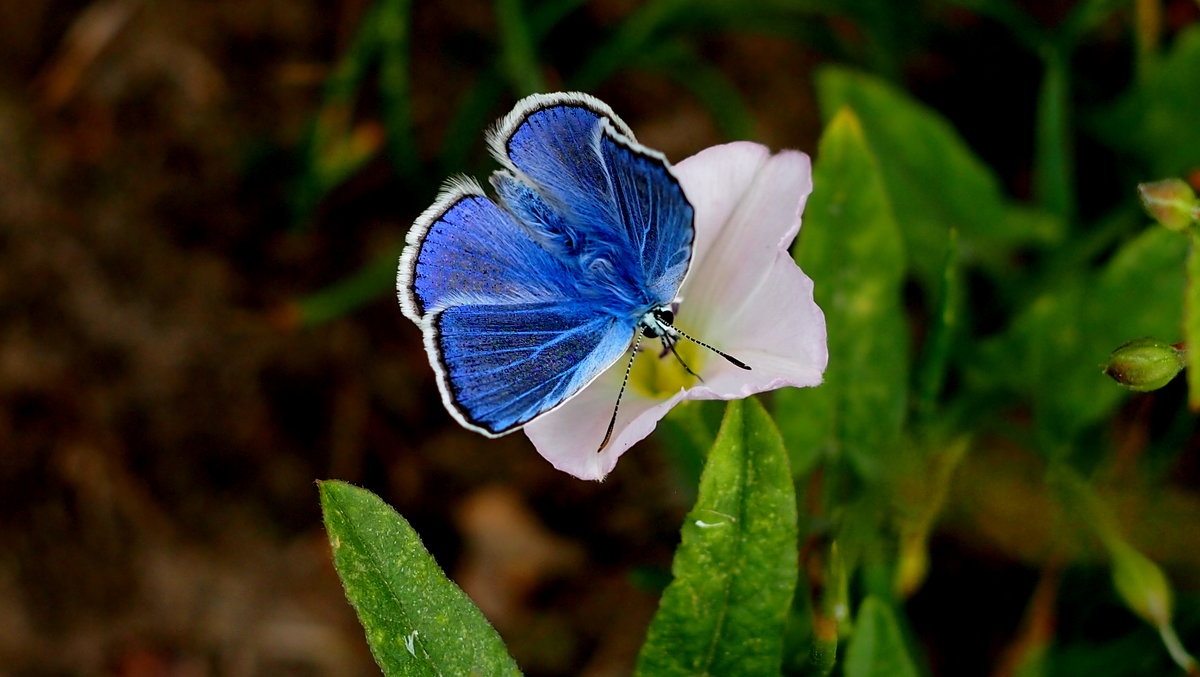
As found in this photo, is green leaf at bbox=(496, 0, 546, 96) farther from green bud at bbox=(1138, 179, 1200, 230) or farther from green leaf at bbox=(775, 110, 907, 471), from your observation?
green bud at bbox=(1138, 179, 1200, 230)

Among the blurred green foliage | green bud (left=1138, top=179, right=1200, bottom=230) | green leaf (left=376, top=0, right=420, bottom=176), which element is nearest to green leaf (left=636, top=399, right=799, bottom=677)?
the blurred green foliage

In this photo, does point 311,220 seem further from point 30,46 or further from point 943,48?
point 943,48

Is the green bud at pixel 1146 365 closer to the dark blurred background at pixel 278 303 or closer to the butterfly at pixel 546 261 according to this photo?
the butterfly at pixel 546 261

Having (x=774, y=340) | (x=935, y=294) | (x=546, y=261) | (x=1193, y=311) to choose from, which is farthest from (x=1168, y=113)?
(x=546, y=261)

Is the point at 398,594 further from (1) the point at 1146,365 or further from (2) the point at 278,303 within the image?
(2) the point at 278,303

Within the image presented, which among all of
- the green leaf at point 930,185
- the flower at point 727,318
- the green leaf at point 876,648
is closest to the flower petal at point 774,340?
the flower at point 727,318

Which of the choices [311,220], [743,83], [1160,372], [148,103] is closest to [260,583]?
[311,220]
